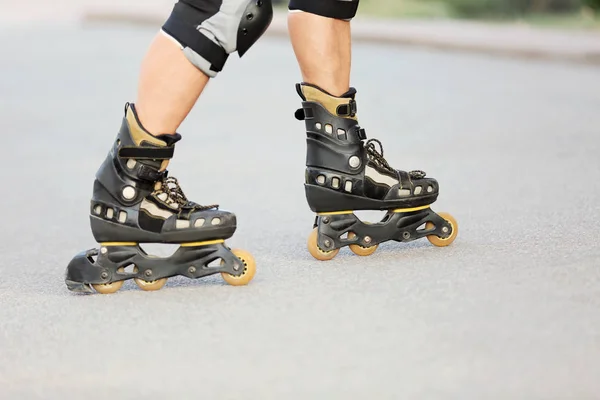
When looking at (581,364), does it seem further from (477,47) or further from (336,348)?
(477,47)

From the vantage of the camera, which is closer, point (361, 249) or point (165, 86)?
point (165, 86)

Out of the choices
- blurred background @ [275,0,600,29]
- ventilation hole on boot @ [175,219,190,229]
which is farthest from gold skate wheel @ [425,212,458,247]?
blurred background @ [275,0,600,29]

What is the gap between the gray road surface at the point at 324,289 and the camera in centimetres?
221

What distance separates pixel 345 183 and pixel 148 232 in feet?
1.86

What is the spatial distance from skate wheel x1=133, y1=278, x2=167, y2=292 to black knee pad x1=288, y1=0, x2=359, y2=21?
0.82m

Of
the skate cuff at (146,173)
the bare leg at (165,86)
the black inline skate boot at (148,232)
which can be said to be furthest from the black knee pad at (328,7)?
the skate cuff at (146,173)

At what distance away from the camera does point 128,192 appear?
9.41 ft

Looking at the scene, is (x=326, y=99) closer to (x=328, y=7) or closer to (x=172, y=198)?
(x=328, y=7)

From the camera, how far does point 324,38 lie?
3.15 m

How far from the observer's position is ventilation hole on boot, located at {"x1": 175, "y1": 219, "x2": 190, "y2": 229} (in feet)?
9.52

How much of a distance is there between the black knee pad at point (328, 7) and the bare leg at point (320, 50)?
0.01 meters

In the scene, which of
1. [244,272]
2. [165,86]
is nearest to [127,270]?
[244,272]

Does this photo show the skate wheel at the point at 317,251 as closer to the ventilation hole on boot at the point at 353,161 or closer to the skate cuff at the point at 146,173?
the ventilation hole on boot at the point at 353,161

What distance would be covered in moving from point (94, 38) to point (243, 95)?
18.7ft
